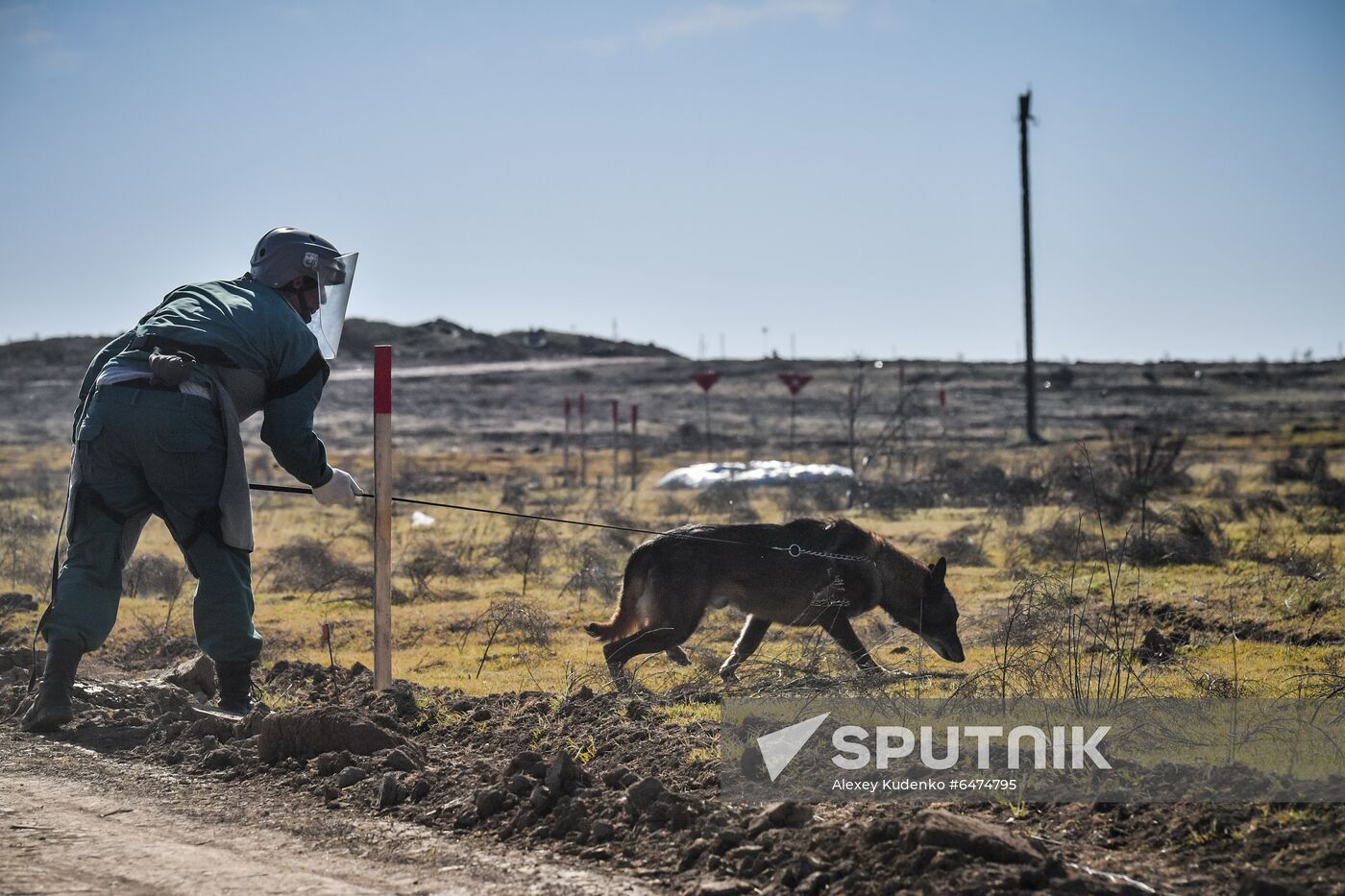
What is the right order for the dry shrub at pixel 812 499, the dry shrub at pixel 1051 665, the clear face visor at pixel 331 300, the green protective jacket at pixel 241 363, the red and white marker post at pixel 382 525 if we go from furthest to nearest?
the dry shrub at pixel 812 499, the clear face visor at pixel 331 300, the red and white marker post at pixel 382 525, the green protective jacket at pixel 241 363, the dry shrub at pixel 1051 665

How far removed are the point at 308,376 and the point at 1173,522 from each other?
10139 mm

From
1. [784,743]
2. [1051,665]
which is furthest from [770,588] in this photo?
[784,743]

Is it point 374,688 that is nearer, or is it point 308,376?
point 308,376

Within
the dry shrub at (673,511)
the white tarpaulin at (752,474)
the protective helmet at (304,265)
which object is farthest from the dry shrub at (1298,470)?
the protective helmet at (304,265)

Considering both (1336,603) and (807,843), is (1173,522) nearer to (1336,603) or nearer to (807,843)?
(1336,603)

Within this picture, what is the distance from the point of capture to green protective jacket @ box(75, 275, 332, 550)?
6188 millimetres

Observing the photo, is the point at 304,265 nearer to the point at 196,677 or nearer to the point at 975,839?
the point at 196,677

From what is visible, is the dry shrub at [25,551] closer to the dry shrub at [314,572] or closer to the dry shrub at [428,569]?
the dry shrub at [314,572]

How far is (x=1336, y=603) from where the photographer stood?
10070 mm

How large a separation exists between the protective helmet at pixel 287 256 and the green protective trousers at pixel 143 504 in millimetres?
939

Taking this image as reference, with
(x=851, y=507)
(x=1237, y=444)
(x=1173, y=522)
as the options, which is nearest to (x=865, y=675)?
(x=1173, y=522)

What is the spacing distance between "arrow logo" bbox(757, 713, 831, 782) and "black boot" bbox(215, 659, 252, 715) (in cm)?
261

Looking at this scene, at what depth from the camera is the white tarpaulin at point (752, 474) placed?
24.4 meters

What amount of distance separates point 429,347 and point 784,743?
79238 mm
